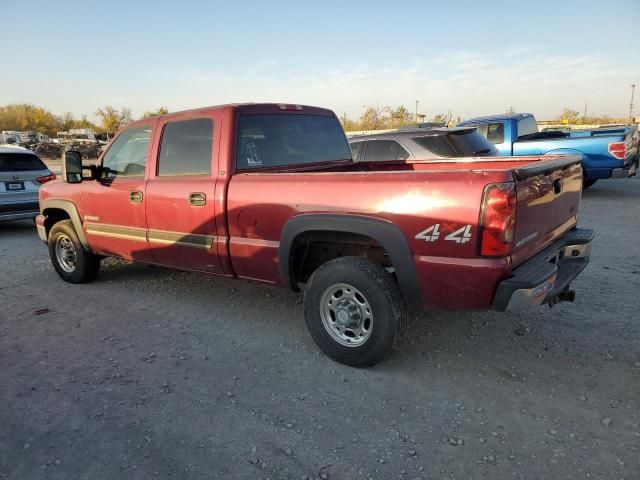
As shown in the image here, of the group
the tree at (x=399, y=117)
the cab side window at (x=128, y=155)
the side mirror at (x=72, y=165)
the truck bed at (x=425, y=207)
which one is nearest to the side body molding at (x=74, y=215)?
the side mirror at (x=72, y=165)

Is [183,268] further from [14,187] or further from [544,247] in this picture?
[14,187]

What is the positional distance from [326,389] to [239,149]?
2.01m

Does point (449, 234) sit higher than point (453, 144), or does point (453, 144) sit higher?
point (453, 144)

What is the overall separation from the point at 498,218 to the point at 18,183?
875 centimetres

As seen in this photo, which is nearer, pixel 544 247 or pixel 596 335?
pixel 544 247

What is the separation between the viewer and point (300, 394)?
3061mm

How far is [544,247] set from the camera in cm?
330

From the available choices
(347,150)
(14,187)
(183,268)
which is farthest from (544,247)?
(14,187)

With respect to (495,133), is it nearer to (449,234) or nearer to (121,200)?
(121,200)

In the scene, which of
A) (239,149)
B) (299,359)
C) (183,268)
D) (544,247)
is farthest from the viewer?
(183,268)

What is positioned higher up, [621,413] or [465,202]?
[465,202]

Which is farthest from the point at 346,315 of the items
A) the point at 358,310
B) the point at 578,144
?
the point at 578,144

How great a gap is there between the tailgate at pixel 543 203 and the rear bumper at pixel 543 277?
7 cm

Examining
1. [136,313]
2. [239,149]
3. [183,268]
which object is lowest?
[136,313]
